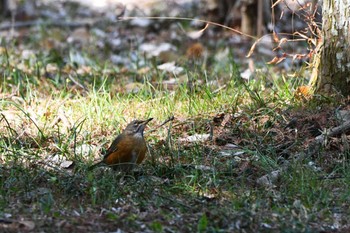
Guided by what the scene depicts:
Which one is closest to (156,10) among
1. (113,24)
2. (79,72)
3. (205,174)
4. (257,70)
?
(113,24)

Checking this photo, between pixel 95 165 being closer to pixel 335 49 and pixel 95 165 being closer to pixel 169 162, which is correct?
pixel 169 162

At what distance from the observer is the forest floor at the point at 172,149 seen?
4.56 metres

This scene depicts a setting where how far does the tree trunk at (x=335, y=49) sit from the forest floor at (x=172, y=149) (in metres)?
0.15

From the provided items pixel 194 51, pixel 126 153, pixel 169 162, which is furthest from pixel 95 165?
pixel 194 51

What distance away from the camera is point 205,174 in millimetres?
5277

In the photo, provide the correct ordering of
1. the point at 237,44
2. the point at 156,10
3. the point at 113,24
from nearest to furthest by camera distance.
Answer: the point at 237,44, the point at 113,24, the point at 156,10

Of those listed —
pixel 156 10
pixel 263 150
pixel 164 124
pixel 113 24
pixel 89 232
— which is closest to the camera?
pixel 89 232

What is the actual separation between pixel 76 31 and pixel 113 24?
71 cm

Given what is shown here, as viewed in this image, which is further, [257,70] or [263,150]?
[257,70]

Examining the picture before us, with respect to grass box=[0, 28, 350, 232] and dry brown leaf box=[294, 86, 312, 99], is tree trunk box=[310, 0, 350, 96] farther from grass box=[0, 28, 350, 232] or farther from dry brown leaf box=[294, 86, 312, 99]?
grass box=[0, 28, 350, 232]

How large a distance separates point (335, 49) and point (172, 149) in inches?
63.1

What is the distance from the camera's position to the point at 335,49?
20.5ft

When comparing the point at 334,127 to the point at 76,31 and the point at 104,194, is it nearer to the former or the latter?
the point at 104,194

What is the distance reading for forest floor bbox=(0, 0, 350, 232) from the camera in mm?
4559
